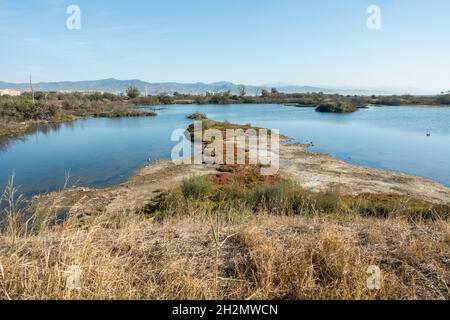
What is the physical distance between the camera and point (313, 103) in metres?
107

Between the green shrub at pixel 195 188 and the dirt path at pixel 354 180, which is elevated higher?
the green shrub at pixel 195 188

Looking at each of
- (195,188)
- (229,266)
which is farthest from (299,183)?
(229,266)

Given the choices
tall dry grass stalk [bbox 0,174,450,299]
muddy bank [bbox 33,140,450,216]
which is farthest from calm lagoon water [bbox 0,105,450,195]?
tall dry grass stalk [bbox 0,174,450,299]

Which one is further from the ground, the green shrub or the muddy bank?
the green shrub

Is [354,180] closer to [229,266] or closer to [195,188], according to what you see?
[195,188]

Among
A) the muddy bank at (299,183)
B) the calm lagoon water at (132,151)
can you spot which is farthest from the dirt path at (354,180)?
the calm lagoon water at (132,151)

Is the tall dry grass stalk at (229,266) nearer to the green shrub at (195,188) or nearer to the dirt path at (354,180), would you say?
the green shrub at (195,188)

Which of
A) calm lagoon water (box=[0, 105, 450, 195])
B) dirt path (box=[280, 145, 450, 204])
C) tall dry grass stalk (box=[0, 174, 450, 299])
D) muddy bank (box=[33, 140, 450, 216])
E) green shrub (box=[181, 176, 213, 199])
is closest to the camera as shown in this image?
tall dry grass stalk (box=[0, 174, 450, 299])

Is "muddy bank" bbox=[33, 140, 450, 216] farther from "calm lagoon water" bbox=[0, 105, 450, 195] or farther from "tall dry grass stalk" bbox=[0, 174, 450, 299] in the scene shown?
"tall dry grass stalk" bbox=[0, 174, 450, 299]

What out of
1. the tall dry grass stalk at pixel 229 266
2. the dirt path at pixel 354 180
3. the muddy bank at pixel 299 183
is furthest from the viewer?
the dirt path at pixel 354 180

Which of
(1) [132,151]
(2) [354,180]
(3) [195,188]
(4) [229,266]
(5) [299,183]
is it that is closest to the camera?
(4) [229,266]
